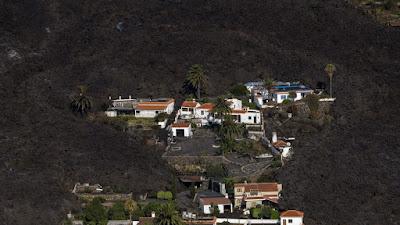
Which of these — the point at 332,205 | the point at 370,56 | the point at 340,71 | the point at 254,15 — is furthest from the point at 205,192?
the point at 254,15

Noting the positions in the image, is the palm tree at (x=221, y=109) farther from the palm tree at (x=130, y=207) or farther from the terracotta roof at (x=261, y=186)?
the palm tree at (x=130, y=207)

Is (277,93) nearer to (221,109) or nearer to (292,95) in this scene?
(292,95)

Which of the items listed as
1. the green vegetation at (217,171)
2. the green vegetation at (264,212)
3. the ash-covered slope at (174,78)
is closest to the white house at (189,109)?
the ash-covered slope at (174,78)

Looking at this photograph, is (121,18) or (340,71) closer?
(340,71)

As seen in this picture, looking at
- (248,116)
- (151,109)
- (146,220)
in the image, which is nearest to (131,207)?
(146,220)

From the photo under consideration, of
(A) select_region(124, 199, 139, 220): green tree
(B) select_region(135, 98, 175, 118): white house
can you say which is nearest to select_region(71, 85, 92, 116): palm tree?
(B) select_region(135, 98, 175, 118): white house

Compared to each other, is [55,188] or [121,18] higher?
[121,18]

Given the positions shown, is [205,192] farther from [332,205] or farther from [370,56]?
[370,56]
